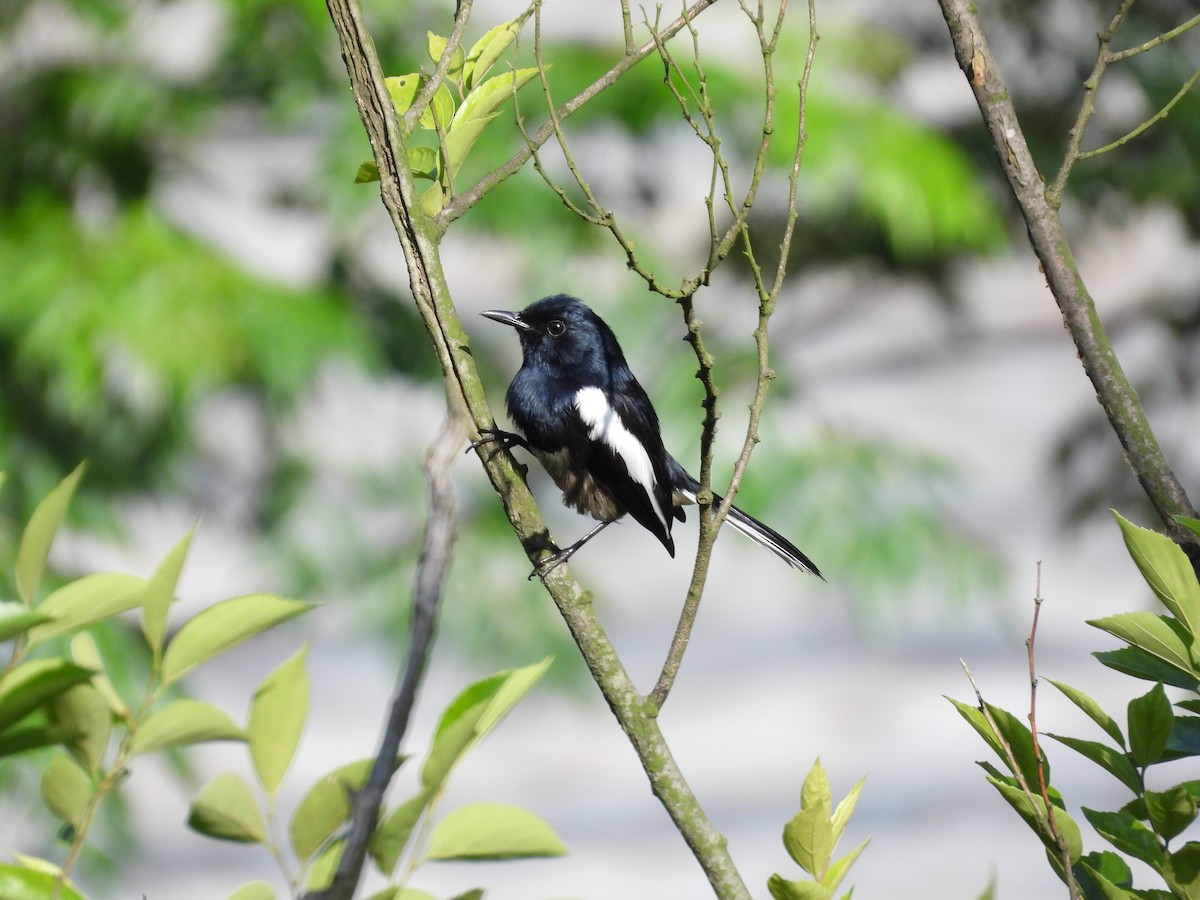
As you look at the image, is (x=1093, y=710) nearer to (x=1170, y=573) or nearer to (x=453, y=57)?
(x=1170, y=573)

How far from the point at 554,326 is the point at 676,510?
32cm

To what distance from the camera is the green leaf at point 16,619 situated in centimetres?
48

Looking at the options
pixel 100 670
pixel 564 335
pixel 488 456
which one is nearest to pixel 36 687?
pixel 100 670

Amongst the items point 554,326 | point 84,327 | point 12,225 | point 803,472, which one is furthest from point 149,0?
point 554,326

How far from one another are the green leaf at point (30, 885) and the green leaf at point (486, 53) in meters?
0.52

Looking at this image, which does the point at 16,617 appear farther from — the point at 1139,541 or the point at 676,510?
the point at 676,510

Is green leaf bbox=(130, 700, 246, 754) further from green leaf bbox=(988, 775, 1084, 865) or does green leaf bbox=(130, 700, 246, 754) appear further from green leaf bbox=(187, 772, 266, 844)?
green leaf bbox=(988, 775, 1084, 865)

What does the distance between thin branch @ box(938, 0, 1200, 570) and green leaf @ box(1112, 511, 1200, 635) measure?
0.11m

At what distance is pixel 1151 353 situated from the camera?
6.09 metres

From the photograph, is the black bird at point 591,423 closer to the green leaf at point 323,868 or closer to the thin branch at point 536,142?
the thin branch at point 536,142

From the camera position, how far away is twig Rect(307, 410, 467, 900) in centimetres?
40

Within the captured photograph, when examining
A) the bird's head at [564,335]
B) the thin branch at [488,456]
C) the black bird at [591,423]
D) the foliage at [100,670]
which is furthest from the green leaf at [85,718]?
the bird's head at [564,335]

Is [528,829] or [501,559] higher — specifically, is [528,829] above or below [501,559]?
below

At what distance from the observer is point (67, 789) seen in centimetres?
56
